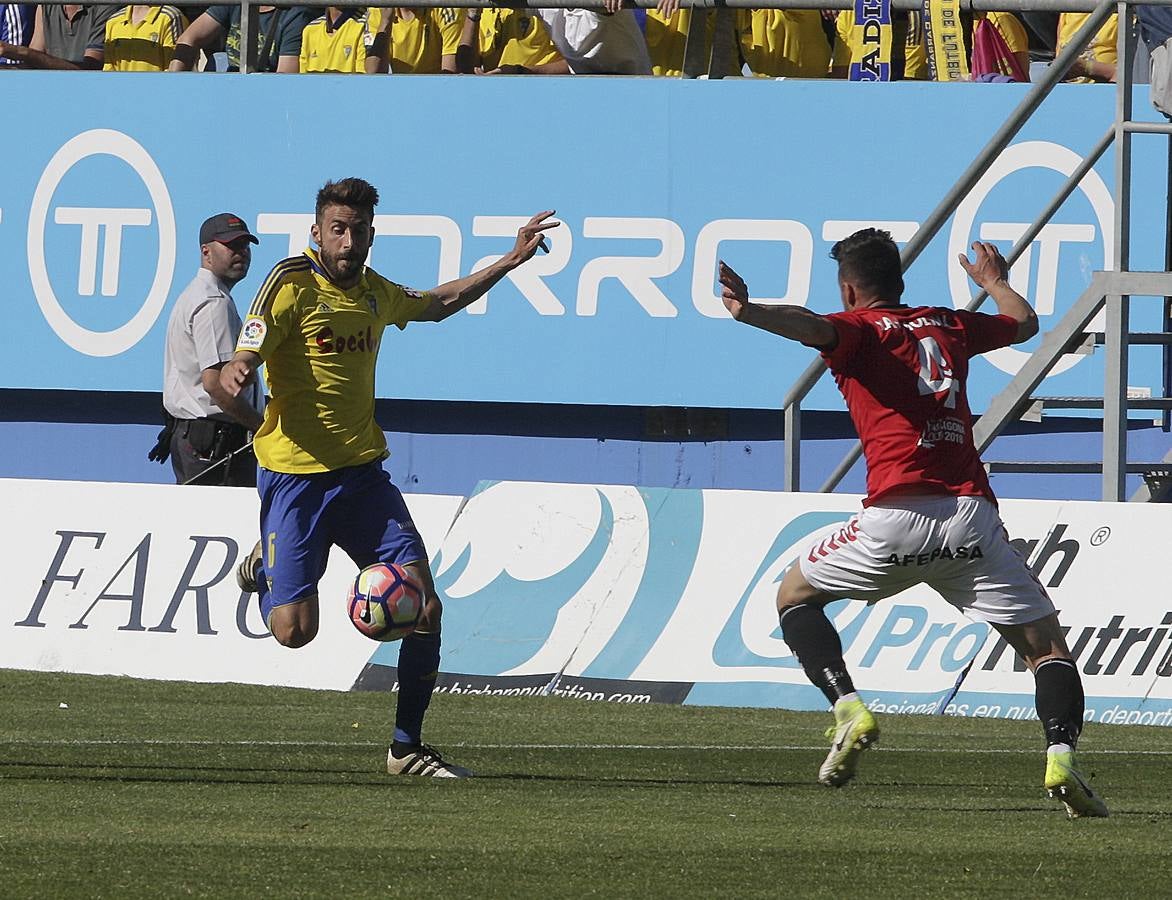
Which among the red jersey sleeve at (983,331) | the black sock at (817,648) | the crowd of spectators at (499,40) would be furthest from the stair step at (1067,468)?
the black sock at (817,648)

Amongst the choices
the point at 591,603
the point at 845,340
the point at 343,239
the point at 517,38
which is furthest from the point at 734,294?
the point at 517,38

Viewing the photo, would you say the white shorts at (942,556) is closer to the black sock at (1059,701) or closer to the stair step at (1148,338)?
the black sock at (1059,701)

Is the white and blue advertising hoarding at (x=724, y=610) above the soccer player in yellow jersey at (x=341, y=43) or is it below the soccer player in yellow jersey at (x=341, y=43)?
below

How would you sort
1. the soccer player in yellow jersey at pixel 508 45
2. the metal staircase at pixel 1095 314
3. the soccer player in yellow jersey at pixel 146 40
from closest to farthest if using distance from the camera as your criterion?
the metal staircase at pixel 1095 314 → the soccer player in yellow jersey at pixel 508 45 → the soccer player in yellow jersey at pixel 146 40

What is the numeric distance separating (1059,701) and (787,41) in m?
8.94

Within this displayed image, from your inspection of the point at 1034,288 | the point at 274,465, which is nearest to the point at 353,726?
the point at 274,465

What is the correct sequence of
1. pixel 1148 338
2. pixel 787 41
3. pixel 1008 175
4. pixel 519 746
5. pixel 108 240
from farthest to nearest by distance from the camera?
1. pixel 108 240
2. pixel 787 41
3. pixel 1008 175
4. pixel 1148 338
5. pixel 519 746

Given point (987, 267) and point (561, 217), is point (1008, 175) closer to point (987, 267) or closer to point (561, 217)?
point (561, 217)

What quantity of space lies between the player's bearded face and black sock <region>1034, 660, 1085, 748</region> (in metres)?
3.10

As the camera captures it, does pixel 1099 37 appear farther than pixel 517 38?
No

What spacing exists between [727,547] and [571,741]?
7.96 feet

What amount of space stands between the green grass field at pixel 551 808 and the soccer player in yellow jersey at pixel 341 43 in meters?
6.12

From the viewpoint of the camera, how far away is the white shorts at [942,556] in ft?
28.0

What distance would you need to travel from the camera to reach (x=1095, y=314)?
13.9 m
